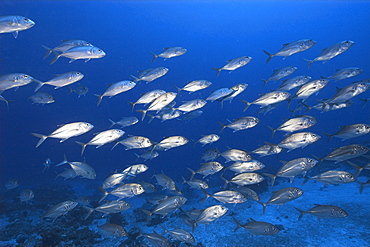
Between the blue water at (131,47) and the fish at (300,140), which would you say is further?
the blue water at (131,47)

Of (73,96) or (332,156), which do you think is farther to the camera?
(73,96)

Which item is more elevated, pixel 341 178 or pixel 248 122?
pixel 248 122

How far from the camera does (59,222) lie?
7953mm

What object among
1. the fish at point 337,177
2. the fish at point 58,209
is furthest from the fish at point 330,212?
the fish at point 58,209

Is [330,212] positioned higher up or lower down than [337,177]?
lower down

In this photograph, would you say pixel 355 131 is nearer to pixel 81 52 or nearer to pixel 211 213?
pixel 211 213

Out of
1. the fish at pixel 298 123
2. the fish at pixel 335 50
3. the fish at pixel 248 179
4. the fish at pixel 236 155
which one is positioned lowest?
the fish at pixel 248 179

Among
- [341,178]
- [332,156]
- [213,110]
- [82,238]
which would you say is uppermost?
[332,156]

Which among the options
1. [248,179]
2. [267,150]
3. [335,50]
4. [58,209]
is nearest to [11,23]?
[58,209]

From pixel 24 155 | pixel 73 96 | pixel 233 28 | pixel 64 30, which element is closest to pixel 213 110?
pixel 233 28

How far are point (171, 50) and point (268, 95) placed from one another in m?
3.11

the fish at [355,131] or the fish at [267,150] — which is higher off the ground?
the fish at [355,131]

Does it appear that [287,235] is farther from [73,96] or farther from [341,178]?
[73,96]

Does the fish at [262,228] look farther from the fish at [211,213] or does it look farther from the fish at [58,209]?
the fish at [58,209]
